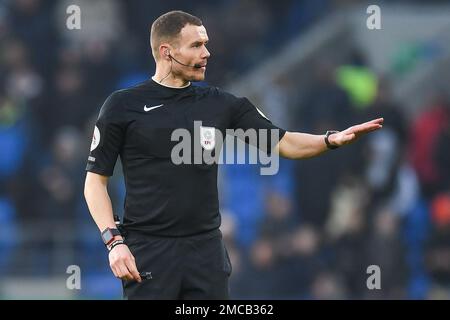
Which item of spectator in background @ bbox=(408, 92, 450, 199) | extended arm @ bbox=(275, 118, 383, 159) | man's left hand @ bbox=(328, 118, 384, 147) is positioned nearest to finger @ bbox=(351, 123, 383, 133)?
man's left hand @ bbox=(328, 118, 384, 147)

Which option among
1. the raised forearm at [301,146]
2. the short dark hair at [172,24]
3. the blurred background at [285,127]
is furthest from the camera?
the blurred background at [285,127]

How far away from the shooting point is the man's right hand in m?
6.02

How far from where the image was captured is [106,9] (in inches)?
591

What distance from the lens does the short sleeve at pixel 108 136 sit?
246 inches

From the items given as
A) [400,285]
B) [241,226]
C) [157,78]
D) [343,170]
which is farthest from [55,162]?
[157,78]

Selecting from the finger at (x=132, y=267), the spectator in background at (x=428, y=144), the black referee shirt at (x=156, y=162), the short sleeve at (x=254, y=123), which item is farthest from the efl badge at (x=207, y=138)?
the spectator in background at (x=428, y=144)

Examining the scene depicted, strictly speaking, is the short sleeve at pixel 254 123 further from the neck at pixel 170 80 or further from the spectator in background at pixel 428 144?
the spectator in background at pixel 428 144

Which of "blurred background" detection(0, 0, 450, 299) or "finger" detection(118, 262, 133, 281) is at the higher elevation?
"blurred background" detection(0, 0, 450, 299)

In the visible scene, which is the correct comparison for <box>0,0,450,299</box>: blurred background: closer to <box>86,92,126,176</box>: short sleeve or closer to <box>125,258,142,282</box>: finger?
<box>86,92,126,176</box>: short sleeve

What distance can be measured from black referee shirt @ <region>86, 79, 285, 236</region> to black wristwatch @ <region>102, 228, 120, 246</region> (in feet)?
0.50

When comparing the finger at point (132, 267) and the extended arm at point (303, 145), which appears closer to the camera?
the finger at point (132, 267)

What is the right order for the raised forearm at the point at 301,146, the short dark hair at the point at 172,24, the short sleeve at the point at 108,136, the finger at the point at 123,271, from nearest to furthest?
the finger at the point at 123,271 → the short sleeve at the point at 108,136 → the short dark hair at the point at 172,24 → the raised forearm at the point at 301,146

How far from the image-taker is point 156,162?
6273mm
